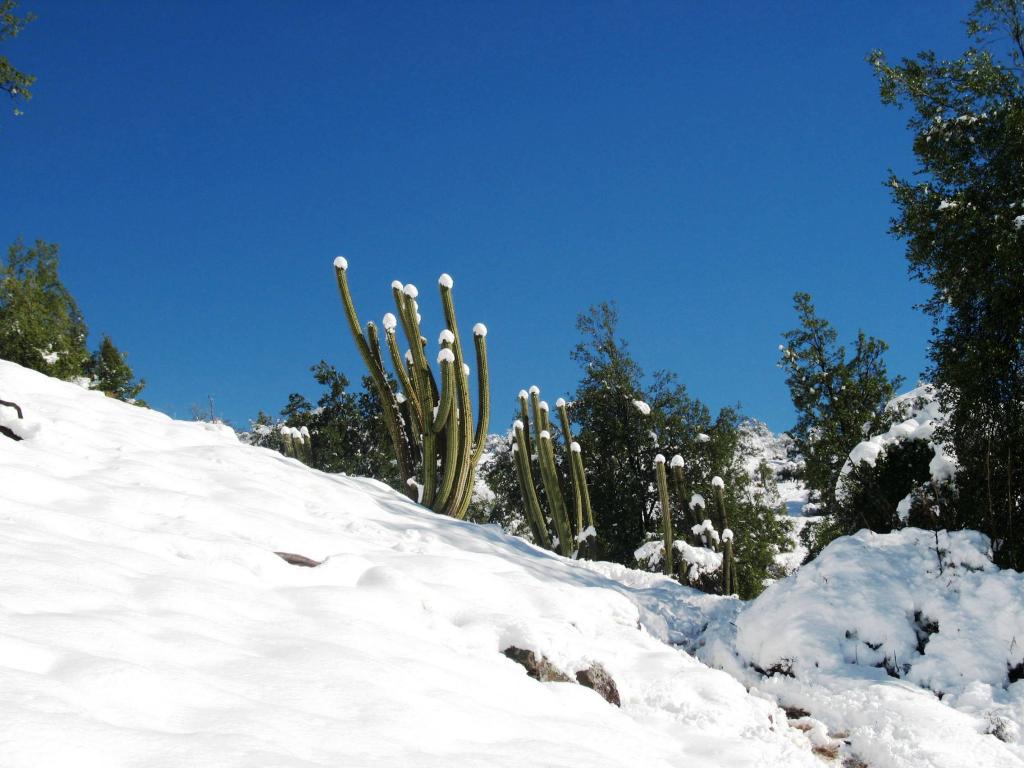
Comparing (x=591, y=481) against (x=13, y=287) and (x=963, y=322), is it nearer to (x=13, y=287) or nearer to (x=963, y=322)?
(x=963, y=322)

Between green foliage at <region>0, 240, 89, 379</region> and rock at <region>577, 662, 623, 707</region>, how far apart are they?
16.2 metres

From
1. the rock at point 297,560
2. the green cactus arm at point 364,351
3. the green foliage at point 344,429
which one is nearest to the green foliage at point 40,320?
the green foliage at point 344,429

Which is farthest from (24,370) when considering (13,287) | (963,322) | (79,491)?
(13,287)

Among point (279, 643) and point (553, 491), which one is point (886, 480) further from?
point (279, 643)

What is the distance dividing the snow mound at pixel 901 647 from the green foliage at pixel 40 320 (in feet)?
53.1

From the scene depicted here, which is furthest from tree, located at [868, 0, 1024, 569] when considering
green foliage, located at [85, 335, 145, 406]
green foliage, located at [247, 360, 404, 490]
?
green foliage, located at [85, 335, 145, 406]

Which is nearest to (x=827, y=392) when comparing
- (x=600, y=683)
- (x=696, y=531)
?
(x=696, y=531)

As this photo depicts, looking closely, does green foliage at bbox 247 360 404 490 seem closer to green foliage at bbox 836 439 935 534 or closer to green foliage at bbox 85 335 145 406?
green foliage at bbox 85 335 145 406

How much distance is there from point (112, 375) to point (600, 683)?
71.2ft

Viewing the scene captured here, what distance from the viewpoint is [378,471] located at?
20.0 meters

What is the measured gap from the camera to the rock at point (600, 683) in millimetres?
4039

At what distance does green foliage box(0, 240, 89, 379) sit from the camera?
659 inches

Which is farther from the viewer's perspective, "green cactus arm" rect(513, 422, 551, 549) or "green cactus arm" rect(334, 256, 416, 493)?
"green cactus arm" rect(513, 422, 551, 549)

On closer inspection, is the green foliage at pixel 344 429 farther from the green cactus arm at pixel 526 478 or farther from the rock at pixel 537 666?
the rock at pixel 537 666
